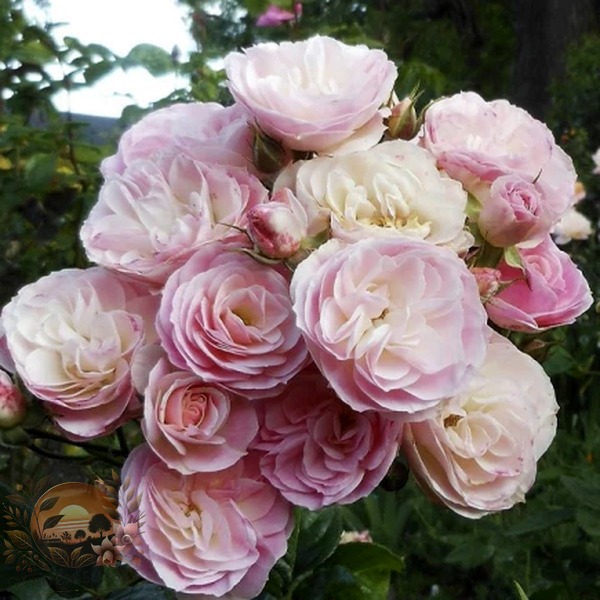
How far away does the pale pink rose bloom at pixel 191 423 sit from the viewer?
1.37 ft

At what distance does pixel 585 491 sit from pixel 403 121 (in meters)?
0.79

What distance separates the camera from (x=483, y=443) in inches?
17.9

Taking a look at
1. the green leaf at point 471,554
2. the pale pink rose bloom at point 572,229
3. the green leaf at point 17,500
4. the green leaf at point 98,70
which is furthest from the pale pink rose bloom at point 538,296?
the pale pink rose bloom at point 572,229

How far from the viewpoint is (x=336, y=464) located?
431mm

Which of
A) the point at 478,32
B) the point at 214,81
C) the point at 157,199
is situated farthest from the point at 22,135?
the point at 478,32

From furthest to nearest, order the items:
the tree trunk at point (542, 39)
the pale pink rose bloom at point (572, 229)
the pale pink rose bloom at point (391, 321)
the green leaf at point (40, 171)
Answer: the tree trunk at point (542, 39) → the pale pink rose bloom at point (572, 229) → the green leaf at point (40, 171) → the pale pink rose bloom at point (391, 321)

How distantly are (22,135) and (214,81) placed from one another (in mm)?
443

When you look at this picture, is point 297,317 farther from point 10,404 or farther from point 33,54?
point 33,54

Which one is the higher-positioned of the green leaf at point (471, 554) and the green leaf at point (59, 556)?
the green leaf at point (59, 556)

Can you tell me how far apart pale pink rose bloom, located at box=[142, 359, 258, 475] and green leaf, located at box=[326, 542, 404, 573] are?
21 cm

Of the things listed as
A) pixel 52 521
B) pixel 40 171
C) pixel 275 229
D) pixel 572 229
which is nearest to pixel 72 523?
pixel 52 521

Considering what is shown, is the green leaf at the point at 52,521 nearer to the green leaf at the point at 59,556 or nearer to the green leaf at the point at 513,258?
the green leaf at the point at 59,556

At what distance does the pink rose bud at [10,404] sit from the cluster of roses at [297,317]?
2 centimetres

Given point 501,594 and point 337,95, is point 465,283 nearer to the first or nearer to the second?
point 337,95
